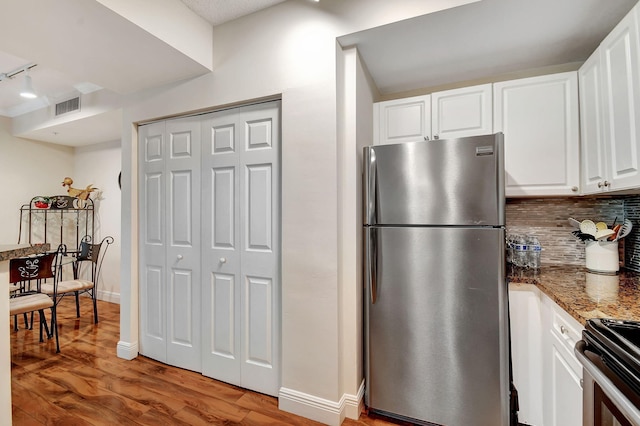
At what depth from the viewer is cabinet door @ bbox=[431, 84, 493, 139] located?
1.86 meters

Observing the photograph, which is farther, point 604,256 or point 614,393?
point 604,256

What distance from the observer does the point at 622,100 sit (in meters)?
1.34

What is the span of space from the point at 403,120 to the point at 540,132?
0.84 m

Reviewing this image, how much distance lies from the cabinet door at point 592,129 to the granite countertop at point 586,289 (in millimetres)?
491

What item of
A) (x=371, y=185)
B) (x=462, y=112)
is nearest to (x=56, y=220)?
(x=371, y=185)

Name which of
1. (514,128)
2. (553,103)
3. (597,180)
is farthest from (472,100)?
(597,180)

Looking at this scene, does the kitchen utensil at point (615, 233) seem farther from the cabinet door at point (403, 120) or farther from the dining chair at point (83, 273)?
the dining chair at point (83, 273)

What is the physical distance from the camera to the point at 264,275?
1945 mm

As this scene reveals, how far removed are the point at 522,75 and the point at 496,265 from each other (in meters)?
1.51

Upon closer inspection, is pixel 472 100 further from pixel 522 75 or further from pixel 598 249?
pixel 598 249

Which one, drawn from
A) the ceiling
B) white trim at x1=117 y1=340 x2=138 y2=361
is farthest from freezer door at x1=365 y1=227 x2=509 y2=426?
white trim at x1=117 y1=340 x2=138 y2=361

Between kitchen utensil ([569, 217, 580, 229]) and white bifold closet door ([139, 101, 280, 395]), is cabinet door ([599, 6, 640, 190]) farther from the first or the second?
white bifold closet door ([139, 101, 280, 395])

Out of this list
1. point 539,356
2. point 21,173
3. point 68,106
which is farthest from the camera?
point 21,173

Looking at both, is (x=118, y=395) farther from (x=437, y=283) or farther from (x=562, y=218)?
(x=562, y=218)
